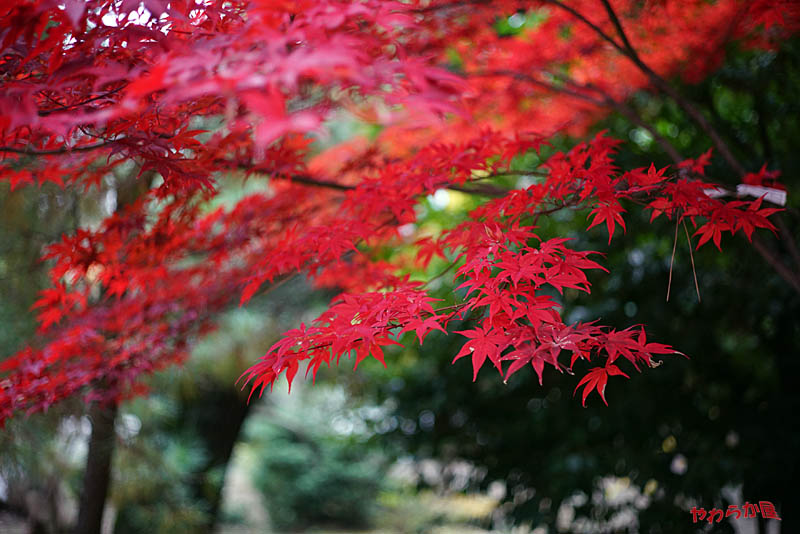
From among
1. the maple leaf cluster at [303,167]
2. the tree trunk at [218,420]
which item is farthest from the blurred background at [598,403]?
the tree trunk at [218,420]

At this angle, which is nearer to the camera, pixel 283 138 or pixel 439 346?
pixel 283 138

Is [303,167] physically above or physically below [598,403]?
above

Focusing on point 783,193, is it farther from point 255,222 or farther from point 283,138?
point 255,222

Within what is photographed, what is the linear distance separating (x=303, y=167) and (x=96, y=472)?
2.04m

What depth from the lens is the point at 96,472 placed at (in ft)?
9.55

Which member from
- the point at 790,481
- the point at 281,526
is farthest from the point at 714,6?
the point at 281,526

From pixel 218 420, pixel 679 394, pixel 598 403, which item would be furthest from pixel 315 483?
pixel 679 394

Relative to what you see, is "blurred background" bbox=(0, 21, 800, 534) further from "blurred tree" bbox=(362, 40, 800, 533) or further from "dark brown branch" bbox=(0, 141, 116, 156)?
"dark brown branch" bbox=(0, 141, 116, 156)

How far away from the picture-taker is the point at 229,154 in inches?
78.4

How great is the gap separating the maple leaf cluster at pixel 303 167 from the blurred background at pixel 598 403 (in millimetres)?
468

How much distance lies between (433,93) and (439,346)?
2.94 meters

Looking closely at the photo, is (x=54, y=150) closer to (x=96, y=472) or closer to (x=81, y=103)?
(x=81, y=103)

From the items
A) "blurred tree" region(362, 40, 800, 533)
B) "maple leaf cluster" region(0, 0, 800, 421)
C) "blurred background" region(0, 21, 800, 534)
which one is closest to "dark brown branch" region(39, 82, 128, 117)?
"maple leaf cluster" region(0, 0, 800, 421)

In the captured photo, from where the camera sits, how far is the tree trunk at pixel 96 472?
2.88 meters
